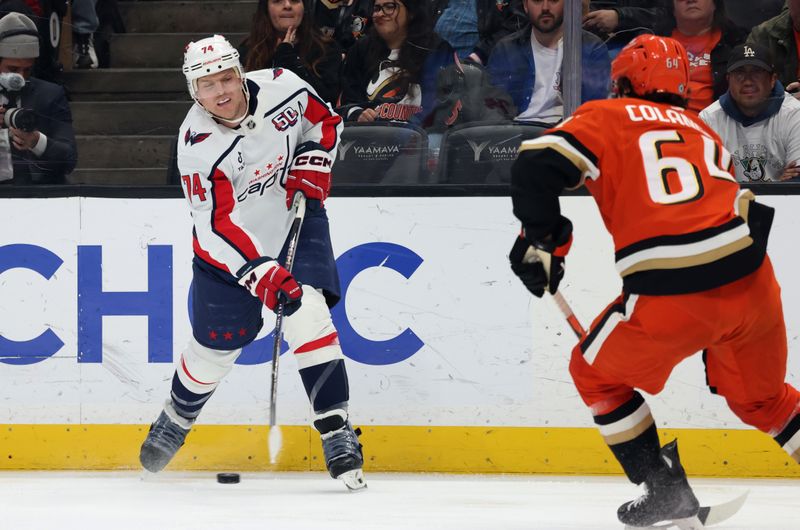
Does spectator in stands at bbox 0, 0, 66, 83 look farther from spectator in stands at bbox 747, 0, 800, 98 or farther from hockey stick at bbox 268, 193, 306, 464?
spectator in stands at bbox 747, 0, 800, 98

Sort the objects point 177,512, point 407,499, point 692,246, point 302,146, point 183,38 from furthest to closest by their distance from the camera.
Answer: point 183,38 → point 302,146 → point 407,499 → point 177,512 → point 692,246

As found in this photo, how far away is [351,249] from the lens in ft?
13.7

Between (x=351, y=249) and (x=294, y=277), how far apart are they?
0.40 metres

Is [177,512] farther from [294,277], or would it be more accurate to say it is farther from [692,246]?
[692,246]

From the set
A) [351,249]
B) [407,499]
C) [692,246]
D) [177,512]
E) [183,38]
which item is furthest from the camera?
[183,38]

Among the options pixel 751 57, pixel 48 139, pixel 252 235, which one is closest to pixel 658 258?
pixel 252 235

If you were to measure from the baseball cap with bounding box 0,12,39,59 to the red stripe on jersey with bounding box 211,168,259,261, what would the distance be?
3.74ft

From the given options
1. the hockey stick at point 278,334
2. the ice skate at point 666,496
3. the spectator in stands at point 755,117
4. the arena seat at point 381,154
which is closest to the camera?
the ice skate at point 666,496

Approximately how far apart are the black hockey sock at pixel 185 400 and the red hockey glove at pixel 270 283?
46 centimetres

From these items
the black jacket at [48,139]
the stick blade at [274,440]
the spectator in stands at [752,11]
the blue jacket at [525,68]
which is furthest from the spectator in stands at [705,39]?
the black jacket at [48,139]

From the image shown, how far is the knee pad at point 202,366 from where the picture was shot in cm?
386

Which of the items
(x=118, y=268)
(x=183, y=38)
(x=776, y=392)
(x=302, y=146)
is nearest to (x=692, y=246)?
(x=776, y=392)

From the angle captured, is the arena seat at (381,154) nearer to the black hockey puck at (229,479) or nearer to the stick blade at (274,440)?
the stick blade at (274,440)

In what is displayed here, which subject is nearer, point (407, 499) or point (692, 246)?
point (692, 246)
